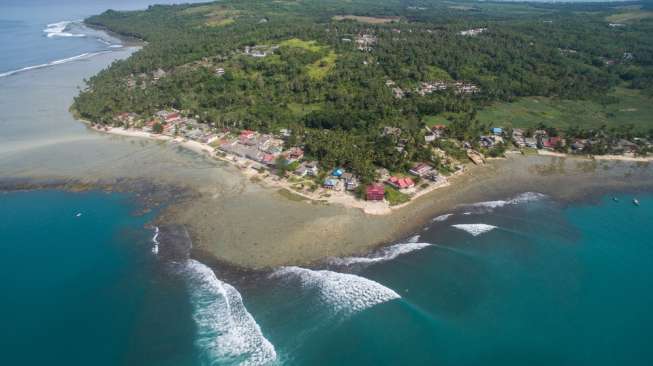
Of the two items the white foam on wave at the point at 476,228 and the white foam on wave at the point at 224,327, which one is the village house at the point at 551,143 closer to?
the white foam on wave at the point at 476,228

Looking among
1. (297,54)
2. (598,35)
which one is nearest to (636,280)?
(297,54)

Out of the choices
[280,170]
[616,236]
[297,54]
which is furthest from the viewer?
[297,54]

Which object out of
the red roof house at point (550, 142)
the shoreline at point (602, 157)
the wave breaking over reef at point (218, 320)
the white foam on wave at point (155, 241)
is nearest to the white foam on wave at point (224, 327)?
the wave breaking over reef at point (218, 320)

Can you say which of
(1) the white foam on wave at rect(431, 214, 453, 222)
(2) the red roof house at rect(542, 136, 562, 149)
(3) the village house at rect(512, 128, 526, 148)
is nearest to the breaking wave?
(3) the village house at rect(512, 128, 526, 148)

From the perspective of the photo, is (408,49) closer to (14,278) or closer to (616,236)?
(616,236)

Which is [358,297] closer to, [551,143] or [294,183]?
[294,183]

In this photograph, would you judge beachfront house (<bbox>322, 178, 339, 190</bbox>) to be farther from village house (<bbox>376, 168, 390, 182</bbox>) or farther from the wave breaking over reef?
the wave breaking over reef

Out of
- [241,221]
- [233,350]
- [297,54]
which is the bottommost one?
[233,350]
